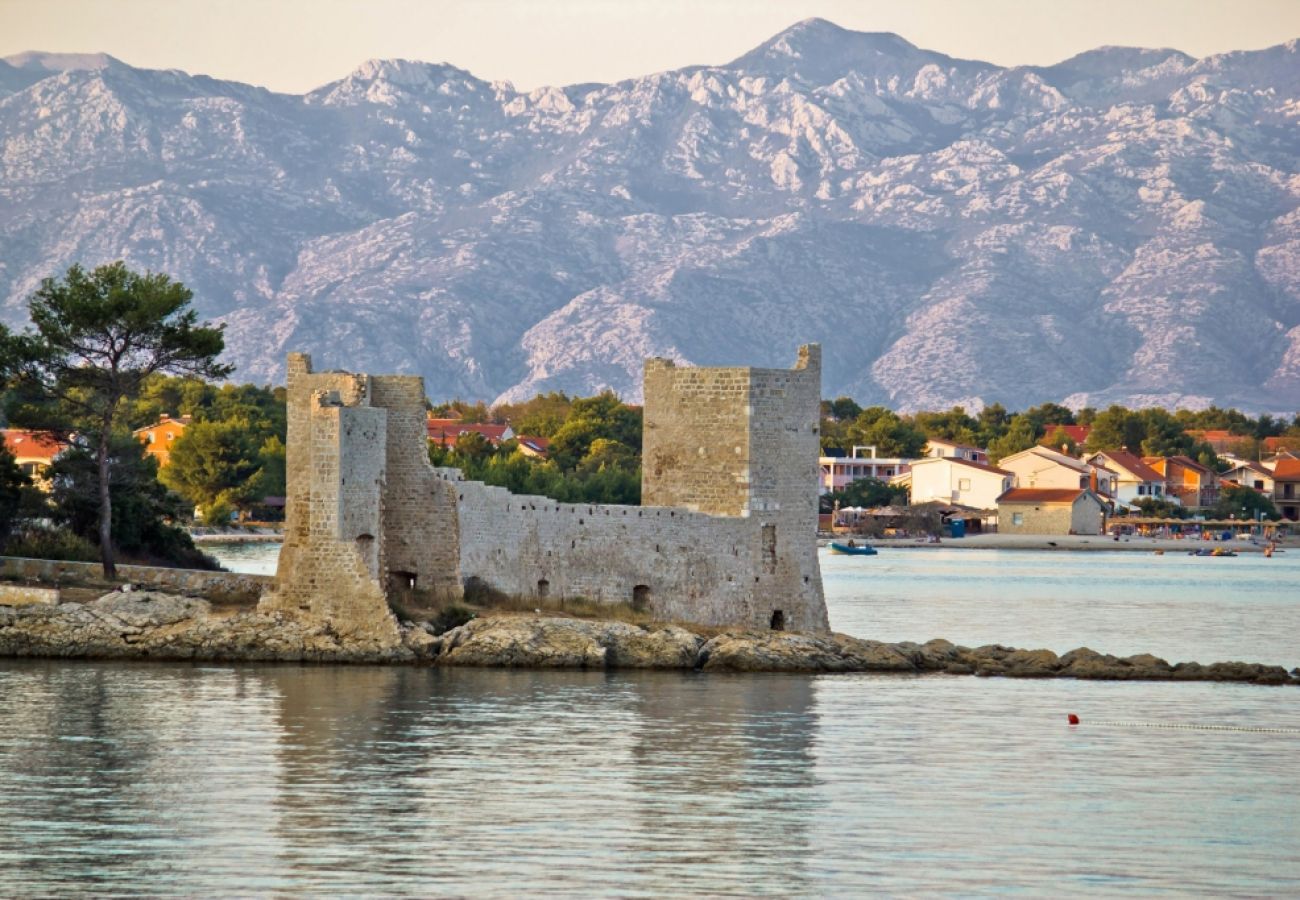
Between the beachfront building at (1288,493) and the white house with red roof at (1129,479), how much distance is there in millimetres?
12940

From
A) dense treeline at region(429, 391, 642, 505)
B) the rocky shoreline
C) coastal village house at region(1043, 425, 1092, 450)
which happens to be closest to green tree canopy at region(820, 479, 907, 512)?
dense treeline at region(429, 391, 642, 505)

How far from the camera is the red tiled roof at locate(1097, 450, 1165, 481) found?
6344 inches

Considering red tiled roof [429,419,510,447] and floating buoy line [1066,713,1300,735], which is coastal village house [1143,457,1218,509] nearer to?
red tiled roof [429,419,510,447]

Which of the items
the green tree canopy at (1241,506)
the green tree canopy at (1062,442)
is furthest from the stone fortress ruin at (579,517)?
the green tree canopy at (1062,442)

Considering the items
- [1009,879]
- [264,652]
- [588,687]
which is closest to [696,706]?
[588,687]

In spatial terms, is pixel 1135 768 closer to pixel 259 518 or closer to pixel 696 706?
pixel 696 706

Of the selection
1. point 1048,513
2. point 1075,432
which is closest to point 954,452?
point 1048,513

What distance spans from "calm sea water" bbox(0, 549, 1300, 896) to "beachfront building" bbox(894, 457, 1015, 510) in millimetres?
107647

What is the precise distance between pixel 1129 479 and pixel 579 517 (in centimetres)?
12431

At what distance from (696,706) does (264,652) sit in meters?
8.02

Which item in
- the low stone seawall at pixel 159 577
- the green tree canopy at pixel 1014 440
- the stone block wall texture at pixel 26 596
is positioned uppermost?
the green tree canopy at pixel 1014 440

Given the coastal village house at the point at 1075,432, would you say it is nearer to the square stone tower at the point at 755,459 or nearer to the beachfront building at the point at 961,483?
the beachfront building at the point at 961,483

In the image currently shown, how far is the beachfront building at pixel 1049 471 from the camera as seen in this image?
5822 inches

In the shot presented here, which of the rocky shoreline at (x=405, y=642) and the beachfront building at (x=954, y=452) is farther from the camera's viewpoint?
the beachfront building at (x=954, y=452)
